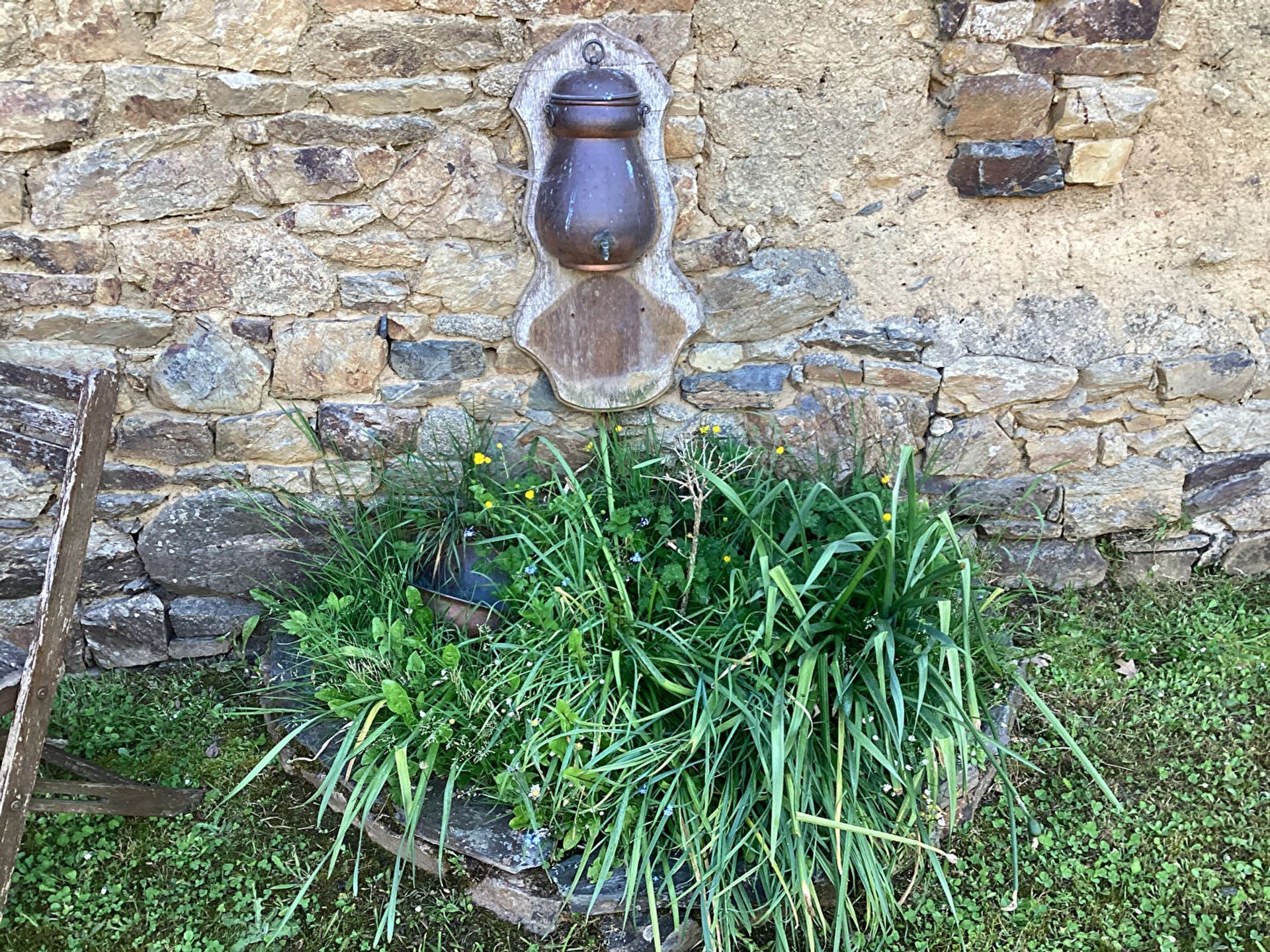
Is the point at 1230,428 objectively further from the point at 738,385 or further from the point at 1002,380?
the point at 738,385

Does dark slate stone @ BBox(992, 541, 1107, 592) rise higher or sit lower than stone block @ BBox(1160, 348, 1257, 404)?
lower

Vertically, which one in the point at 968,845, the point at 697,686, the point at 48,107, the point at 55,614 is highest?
the point at 48,107

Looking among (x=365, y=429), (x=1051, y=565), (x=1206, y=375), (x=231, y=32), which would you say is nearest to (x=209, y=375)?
(x=365, y=429)

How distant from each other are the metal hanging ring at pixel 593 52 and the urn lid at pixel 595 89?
0.02 m

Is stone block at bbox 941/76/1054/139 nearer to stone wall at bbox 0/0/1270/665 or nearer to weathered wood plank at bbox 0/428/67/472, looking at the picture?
stone wall at bbox 0/0/1270/665

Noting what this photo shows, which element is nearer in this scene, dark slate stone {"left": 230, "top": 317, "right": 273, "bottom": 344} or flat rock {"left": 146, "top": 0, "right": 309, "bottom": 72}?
flat rock {"left": 146, "top": 0, "right": 309, "bottom": 72}

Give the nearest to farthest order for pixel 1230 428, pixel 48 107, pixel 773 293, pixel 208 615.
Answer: pixel 48 107 < pixel 773 293 < pixel 208 615 < pixel 1230 428

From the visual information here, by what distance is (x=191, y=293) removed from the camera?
2449 mm

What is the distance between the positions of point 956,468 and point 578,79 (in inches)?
57.4

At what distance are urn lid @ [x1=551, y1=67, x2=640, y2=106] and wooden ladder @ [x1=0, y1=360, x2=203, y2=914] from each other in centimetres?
115

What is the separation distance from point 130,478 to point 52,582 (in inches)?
26.8

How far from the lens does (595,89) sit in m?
2.32

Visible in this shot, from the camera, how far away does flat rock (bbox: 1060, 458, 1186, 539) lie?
289 cm

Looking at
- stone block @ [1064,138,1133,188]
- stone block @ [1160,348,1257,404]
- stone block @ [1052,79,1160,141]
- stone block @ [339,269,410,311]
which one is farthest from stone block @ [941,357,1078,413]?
stone block @ [339,269,410,311]
